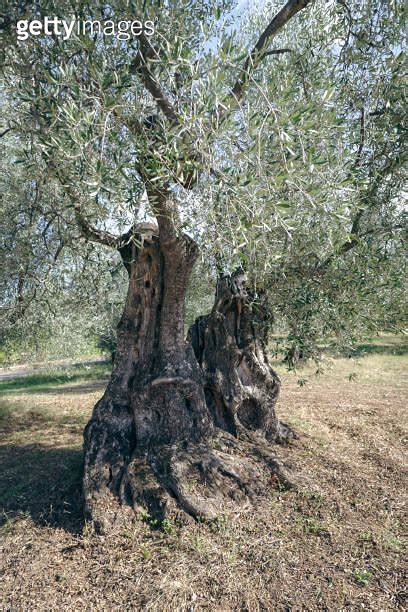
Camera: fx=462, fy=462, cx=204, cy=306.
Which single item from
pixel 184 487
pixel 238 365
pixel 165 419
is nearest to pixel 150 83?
pixel 165 419

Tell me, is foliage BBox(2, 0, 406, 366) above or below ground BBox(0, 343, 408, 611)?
above

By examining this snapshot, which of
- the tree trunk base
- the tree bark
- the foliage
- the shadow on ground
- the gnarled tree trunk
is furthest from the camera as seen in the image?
the tree bark

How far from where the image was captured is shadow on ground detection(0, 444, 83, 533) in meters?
5.59

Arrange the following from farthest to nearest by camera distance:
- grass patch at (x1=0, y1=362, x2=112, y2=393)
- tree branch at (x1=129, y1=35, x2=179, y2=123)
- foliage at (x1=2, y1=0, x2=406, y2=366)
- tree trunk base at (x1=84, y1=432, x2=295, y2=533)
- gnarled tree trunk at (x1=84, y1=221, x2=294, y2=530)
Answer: grass patch at (x1=0, y1=362, x2=112, y2=393)
gnarled tree trunk at (x1=84, y1=221, x2=294, y2=530)
tree trunk base at (x1=84, y1=432, x2=295, y2=533)
tree branch at (x1=129, y1=35, x2=179, y2=123)
foliage at (x1=2, y1=0, x2=406, y2=366)

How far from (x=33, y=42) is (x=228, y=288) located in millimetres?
4107

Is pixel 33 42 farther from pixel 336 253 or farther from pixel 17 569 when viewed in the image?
pixel 17 569

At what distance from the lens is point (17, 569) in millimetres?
4652

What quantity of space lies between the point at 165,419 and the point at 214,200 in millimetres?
3205

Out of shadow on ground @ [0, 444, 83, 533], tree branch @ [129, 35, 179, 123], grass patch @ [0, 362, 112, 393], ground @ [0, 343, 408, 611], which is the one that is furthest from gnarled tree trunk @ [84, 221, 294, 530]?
grass patch @ [0, 362, 112, 393]

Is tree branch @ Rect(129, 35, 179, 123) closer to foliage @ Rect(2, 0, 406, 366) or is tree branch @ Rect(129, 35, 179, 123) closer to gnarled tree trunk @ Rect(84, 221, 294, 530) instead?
foliage @ Rect(2, 0, 406, 366)

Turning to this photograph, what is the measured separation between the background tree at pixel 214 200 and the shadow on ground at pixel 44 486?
0.46 metres

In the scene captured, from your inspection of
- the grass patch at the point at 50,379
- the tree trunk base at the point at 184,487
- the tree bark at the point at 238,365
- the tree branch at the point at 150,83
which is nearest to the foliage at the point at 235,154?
the tree branch at the point at 150,83

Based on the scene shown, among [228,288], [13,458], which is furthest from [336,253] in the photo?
[13,458]

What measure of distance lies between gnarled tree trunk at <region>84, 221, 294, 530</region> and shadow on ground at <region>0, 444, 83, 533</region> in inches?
17.5
